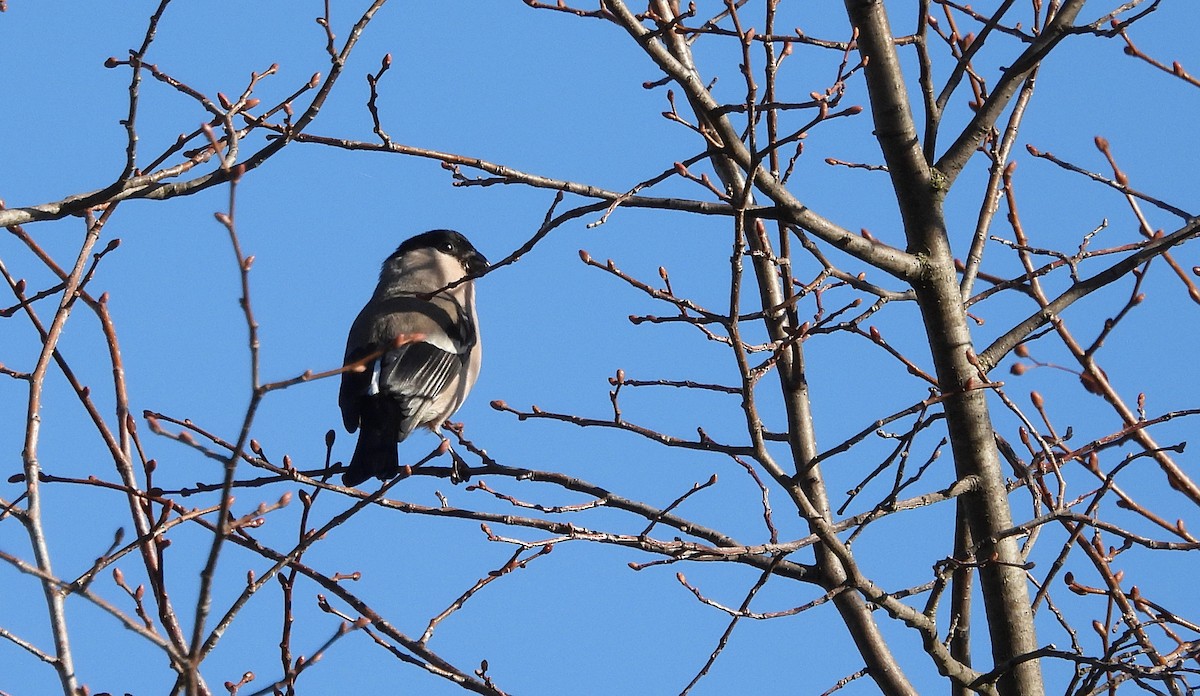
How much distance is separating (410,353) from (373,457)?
64 cm

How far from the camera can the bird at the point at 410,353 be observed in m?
5.28

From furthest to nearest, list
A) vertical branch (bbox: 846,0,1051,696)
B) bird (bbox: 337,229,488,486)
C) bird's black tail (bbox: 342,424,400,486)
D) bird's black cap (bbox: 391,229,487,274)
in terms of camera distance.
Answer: bird's black cap (bbox: 391,229,487,274), bird (bbox: 337,229,488,486), bird's black tail (bbox: 342,424,400,486), vertical branch (bbox: 846,0,1051,696)

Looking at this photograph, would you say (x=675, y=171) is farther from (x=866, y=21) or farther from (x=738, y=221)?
(x=866, y=21)

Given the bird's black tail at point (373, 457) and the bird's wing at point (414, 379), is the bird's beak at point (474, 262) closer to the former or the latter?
the bird's wing at point (414, 379)

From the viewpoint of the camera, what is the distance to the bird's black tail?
495cm

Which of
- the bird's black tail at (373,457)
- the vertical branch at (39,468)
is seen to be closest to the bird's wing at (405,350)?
the bird's black tail at (373,457)

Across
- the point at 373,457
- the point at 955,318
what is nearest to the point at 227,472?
the point at 955,318

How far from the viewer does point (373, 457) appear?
508 centimetres

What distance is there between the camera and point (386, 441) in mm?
5219

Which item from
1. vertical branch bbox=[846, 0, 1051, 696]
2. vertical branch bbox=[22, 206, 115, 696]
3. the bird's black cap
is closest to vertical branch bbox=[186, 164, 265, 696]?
vertical branch bbox=[22, 206, 115, 696]

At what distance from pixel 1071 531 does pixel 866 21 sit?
1.52 meters

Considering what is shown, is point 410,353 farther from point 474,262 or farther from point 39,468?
point 39,468

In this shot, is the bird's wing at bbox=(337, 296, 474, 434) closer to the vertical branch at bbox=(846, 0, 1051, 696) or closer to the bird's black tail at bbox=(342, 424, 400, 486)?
the bird's black tail at bbox=(342, 424, 400, 486)

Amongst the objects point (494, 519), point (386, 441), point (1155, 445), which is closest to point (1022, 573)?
point (1155, 445)
